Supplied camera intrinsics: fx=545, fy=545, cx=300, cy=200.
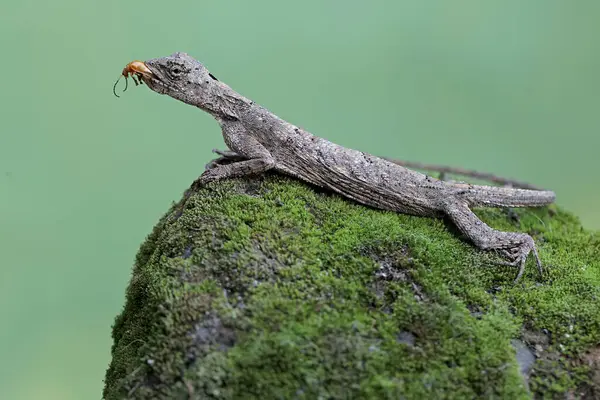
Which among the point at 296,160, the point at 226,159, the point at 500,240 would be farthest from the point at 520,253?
the point at 226,159

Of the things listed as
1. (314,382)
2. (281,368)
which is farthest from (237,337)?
(314,382)

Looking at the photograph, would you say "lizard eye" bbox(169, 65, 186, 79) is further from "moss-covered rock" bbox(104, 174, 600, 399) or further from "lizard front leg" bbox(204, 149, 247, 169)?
"moss-covered rock" bbox(104, 174, 600, 399)

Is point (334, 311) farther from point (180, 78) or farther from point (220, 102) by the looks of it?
point (180, 78)

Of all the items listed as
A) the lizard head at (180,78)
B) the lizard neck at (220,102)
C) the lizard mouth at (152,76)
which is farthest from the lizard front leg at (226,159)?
the lizard mouth at (152,76)

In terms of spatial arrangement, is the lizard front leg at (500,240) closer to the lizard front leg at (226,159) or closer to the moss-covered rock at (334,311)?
the moss-covered rock at (334,311)

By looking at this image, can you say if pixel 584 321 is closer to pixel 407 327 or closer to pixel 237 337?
pixel 407 327

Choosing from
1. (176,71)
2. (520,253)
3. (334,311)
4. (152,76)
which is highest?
(176,71)
